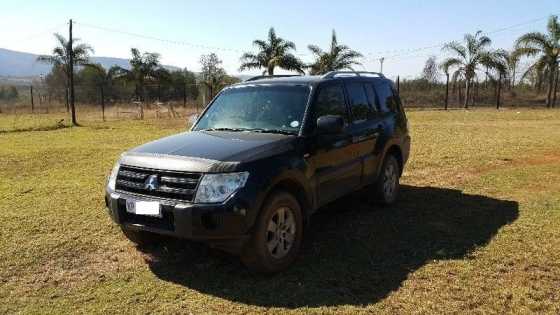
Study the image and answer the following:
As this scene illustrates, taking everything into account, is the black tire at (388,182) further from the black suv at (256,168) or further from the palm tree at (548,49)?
the palm tree at (548,49)

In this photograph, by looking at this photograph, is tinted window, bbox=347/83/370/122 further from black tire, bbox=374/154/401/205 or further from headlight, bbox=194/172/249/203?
headlight, bbox=194/172/249/203

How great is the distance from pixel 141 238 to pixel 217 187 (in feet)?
4.82

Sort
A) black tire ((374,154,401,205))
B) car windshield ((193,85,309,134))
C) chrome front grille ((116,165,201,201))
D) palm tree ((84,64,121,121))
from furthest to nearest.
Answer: palm tree ((84,64,121,121)), black tire ((374,154,401,205)), car windshield ((193,85,309,134)), chrome front grille ((116,165,201,201))

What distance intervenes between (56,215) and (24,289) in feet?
7.63

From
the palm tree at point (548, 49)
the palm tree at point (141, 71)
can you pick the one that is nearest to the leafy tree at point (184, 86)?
the palm tree at point (141, 71)

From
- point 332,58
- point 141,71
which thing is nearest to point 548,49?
point 332,58

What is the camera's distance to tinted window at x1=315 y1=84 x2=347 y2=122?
534cm

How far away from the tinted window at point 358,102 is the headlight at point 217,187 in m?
2.24

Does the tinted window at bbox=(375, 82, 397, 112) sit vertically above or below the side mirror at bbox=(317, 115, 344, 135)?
above

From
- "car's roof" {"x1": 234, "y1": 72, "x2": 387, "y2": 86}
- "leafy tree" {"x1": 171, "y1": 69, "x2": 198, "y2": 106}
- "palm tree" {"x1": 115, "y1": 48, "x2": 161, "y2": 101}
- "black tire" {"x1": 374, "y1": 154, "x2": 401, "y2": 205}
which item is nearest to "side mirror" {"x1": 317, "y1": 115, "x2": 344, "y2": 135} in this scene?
"car's roof" {"x1": 234, "y1": 72, "x2": 387, "y2": 86}

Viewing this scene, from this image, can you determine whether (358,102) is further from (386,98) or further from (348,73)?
(386,98)

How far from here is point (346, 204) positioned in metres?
7.04

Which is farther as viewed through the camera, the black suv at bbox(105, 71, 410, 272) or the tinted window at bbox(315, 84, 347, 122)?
the tinted window at bbox(315, 84, 347, 122)

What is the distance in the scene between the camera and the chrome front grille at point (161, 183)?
4188 millimetres
